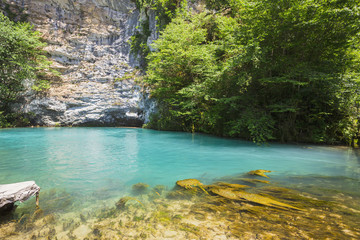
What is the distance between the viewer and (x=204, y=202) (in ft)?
8.26

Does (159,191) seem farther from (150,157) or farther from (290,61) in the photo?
(290,61)

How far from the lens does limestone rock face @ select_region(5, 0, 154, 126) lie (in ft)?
62.5

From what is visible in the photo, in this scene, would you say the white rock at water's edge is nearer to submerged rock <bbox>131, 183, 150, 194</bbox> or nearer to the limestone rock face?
submerged rock <bbox>131, 183, 150, 194</bbox>

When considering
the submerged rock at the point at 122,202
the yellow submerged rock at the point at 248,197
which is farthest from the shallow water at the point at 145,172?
the yellow submerged rock at the point at 248,197

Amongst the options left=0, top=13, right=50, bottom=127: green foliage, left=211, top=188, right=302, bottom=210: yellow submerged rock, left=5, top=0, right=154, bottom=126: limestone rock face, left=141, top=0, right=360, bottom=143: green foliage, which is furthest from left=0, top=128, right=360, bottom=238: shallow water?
left=0, top=13, right=50, bottom=127: green foliage

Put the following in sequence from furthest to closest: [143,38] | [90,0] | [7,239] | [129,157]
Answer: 1. [90,0]
2. [143,38]
3. [129,157]
4. [7,239]

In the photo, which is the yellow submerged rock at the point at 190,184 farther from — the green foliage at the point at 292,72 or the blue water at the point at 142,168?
the green foliage at the point at 292,72

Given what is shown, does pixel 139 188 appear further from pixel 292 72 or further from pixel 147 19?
pixel 147 19

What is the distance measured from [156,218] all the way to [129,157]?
3866mm

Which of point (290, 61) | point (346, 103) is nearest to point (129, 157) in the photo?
point (290, 61)

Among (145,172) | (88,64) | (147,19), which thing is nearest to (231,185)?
(145,172)

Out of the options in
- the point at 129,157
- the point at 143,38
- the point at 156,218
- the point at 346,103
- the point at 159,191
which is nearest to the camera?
the point at 156,218

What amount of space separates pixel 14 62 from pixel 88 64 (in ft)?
22.8

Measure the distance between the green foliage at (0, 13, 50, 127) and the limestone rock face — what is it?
3.67 ft
